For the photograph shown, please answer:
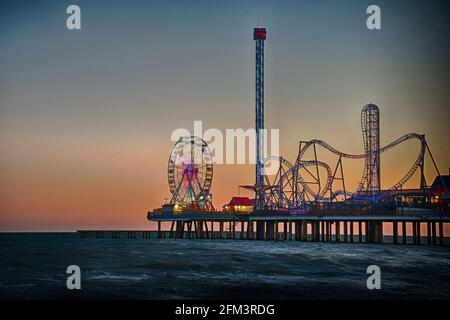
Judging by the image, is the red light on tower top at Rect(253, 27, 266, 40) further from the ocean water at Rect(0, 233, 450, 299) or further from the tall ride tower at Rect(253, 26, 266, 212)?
the ocean water at Rect(0, 233, 450, 299)

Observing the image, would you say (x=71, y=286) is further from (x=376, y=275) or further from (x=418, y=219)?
(x=418, y=219)

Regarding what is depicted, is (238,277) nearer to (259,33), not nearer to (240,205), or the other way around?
(259,33)

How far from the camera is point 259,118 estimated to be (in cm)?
14188

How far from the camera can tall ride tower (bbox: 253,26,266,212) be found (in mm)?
142250

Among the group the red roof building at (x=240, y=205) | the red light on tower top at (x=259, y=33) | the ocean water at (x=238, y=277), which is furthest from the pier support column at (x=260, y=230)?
the ocean water at (x=238, y=277)

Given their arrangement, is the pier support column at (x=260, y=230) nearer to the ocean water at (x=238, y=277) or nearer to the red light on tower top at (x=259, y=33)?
the red light on tower top at (x=259, y=33)

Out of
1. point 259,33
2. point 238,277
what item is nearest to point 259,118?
point 259,33

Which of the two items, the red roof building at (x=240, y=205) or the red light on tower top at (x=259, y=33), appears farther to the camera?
the red roof building at (x=240, y=205)

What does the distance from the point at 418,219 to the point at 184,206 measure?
2896 inches

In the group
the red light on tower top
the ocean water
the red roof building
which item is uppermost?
the red light on tower top

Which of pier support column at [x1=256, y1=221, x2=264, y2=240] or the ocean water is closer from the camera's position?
the ocean water

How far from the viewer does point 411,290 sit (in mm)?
49375

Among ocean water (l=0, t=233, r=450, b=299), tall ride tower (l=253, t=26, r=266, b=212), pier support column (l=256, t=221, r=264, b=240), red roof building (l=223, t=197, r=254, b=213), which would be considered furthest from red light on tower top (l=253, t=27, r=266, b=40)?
ocean water (l=0, t=233, r=450, b=299)

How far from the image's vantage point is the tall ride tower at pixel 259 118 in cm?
14225
